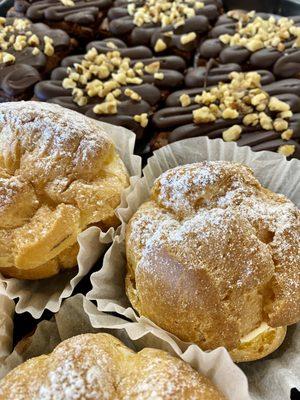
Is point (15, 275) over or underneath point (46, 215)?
Result: underneath

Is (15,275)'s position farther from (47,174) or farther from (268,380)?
(268,380)

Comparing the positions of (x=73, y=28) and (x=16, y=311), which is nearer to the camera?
(x=16, y=311)

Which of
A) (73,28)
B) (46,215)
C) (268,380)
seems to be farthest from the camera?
(73,28)

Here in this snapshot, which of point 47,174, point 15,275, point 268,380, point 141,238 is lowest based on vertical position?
point 268,380

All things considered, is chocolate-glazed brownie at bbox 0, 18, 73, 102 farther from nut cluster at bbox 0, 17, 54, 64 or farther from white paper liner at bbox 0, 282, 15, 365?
white paper liner at bbox 0, 282, 15, 365

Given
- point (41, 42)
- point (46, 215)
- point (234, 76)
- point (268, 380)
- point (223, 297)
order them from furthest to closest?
point (41, 42)
point (234, 76)
point (46, 215)
point (268, 380)
point (223, 297)

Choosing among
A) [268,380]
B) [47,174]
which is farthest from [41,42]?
[268,380]

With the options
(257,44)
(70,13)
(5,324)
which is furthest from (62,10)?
(5,324)

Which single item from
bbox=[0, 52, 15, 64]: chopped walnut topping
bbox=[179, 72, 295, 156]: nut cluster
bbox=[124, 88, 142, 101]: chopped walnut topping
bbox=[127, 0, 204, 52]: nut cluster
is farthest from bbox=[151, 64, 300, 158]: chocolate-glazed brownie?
bbox=[0, 52, 15, 64]: chopped walnut topping
